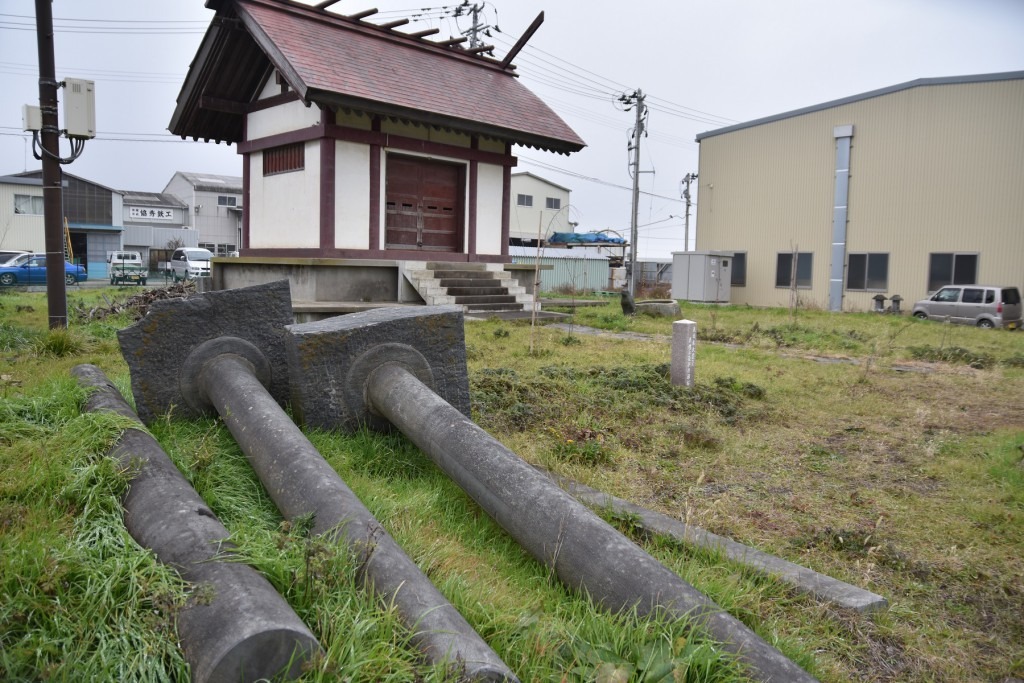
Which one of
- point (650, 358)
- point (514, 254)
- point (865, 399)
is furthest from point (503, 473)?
point (514, 254)

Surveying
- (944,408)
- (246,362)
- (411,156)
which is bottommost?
(944,408)

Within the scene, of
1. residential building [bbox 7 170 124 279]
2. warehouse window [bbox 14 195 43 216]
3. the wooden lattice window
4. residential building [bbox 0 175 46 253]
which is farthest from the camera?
residential building [bbox 7 170 124 279]

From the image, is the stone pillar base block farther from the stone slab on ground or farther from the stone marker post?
the stone marker post

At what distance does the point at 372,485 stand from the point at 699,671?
2001 mm

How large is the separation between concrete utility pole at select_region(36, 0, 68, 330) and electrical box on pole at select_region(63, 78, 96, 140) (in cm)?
24

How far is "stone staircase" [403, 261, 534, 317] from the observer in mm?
13591

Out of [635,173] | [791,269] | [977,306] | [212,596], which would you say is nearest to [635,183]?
[635,173]

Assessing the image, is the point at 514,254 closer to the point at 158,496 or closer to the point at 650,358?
the point at 650,358

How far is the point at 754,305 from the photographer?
2600 centimetres

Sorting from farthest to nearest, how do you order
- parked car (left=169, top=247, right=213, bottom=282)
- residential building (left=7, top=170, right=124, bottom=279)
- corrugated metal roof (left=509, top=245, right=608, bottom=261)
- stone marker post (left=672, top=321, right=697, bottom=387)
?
parked car (left=169, top=247, right=213, bottom=282), residential building (left=7, top=170, right=124, bottom=279), corrugated metal roof (left=509, top=245, right=608, bottom=261), stone marker post (left=672, top=321, right=697, bottom=387)

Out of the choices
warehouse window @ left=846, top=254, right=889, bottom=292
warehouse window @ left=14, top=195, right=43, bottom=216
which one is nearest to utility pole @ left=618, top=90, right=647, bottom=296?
warehouse window @ left=846, top=254, right=889, bottom=292

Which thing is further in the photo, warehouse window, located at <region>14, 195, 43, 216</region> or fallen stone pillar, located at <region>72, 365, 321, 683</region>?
warehouse window, located at <region>14, 195, 43, 216</region>

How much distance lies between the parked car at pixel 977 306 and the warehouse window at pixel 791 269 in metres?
5.02

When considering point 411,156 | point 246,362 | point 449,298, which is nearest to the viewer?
point 246,362
